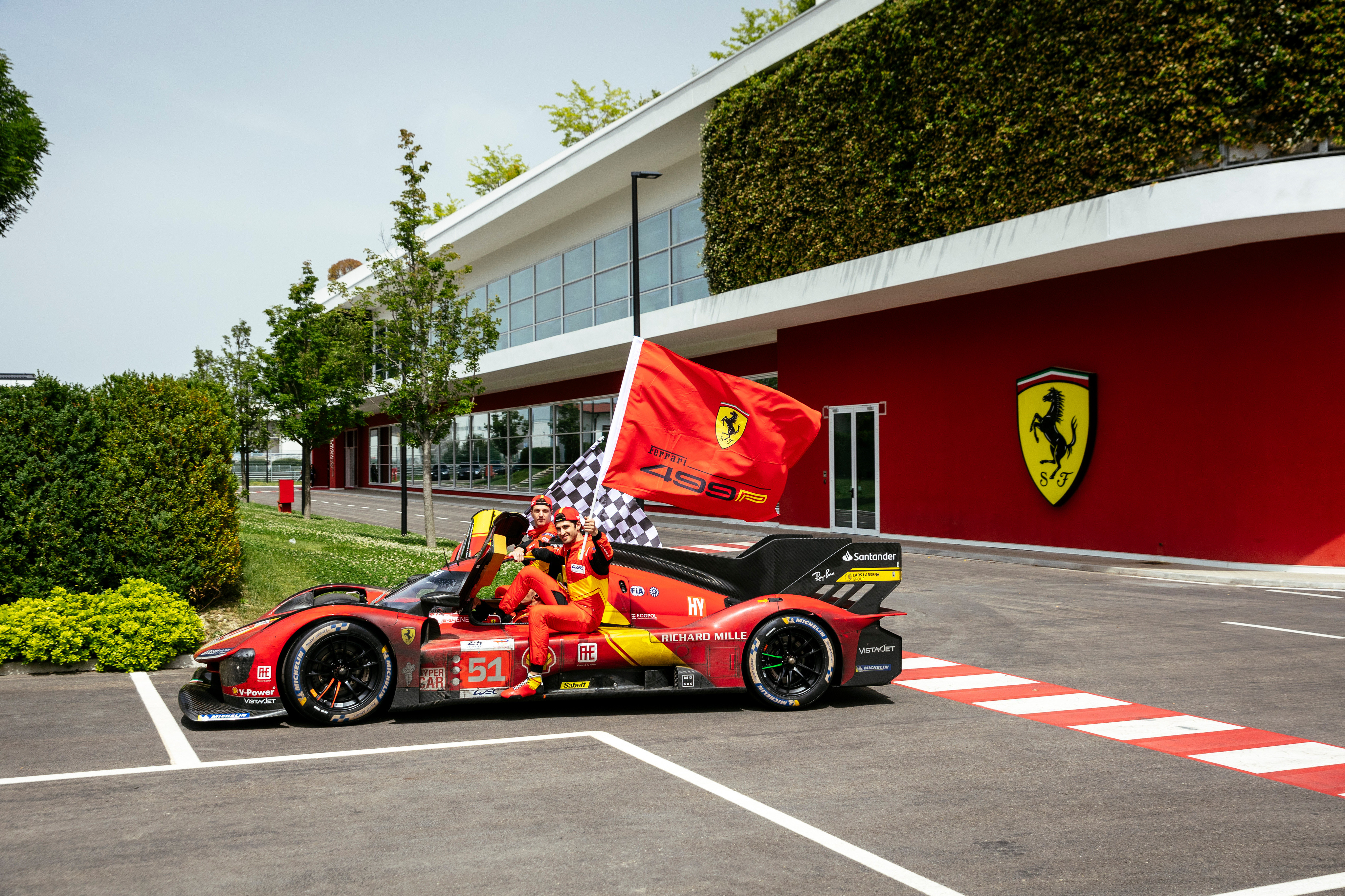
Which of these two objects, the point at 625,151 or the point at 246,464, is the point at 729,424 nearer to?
the point at 625,151

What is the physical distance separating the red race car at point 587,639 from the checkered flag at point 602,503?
2.94 ft

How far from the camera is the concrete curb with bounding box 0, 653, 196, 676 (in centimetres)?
856

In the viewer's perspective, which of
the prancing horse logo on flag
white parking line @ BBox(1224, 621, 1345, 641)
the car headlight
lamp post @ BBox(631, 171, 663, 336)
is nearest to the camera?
the car headlight

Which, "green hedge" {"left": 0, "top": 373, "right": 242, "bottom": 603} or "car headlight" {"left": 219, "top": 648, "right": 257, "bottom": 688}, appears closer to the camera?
"car headlight" {"left": 219, "top": 648, "right": 257, "bottom": 688}

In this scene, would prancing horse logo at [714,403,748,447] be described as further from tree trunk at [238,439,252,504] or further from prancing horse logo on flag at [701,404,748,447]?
tree trunk at [238,439,252,504]

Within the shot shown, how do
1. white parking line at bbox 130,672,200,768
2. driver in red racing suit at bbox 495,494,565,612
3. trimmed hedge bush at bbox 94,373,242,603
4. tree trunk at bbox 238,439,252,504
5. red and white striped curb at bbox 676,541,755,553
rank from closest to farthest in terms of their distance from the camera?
white parking line at bbox 130,672,200,768, driver in red racing suit at bbox 495,494,565,612, trimmed hedge bush at bbox 94,373,242,603, red and white striped curb at bbox 676,541,755,553, tree trunk at bbox 238,439,252,504

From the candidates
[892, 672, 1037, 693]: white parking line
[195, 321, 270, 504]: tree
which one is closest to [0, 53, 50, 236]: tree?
[195, 321, 270, 504]: tree

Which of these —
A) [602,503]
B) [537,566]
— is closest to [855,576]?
[602,503]

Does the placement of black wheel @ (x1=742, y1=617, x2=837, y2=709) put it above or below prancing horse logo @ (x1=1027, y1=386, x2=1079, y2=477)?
below

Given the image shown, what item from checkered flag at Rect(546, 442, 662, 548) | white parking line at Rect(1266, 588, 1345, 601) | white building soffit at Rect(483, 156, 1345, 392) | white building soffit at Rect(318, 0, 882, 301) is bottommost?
white parking line at Rect(1266, 588, 1345, 601)

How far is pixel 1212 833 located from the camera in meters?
4.66

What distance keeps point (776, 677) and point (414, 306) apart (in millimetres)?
14841

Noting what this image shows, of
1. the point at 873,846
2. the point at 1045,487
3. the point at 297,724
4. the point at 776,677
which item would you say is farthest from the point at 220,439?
the point at 1045,487

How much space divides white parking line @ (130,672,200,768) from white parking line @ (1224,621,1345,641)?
10.5m
